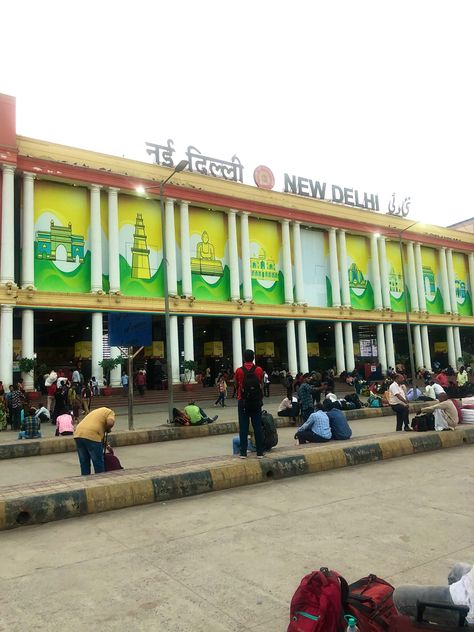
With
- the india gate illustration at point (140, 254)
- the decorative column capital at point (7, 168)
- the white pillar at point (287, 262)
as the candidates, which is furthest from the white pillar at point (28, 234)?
the white pillar at point (287, 262)

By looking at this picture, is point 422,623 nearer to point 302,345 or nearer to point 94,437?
point 94,437

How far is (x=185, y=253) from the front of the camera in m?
33.1

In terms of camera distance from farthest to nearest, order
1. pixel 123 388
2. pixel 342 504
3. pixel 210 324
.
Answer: pixel 210 324, pixel 123 388, pixel 342 504

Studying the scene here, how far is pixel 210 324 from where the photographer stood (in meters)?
39.2

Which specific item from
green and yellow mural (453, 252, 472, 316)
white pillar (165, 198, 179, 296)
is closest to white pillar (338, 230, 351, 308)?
white pillar (165, 198, 179, 296)

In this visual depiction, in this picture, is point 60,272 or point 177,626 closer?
point 177,626

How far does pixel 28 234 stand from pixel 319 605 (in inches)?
1114

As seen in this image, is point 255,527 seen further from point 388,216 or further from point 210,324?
point 388,216

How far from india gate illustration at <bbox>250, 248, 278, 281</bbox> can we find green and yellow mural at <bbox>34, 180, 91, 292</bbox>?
39.7 feet

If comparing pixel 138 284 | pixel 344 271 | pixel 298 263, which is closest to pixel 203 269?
pixel 138 284

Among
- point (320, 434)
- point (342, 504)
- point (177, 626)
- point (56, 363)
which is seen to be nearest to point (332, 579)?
point (177, 626)

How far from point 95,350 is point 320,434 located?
21855 millimetres

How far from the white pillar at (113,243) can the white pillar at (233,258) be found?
820cm

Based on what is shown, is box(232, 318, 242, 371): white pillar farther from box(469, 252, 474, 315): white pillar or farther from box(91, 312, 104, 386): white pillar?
box(469, 252, 474, 315): white pillar
